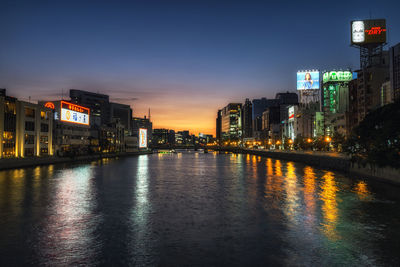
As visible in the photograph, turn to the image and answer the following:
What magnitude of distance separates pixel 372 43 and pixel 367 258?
12605cm

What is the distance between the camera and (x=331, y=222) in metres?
20.9

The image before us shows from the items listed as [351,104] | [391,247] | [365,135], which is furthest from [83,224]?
[351,104]

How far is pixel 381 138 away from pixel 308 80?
428 feet

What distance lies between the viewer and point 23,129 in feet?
272

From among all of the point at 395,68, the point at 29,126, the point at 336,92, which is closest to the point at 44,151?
the point at 29,126

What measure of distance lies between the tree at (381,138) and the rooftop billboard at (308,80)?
390ft

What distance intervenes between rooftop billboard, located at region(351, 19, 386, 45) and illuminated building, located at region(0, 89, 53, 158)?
376 feet

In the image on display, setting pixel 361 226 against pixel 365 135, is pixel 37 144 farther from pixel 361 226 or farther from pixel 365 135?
pixel 361 226

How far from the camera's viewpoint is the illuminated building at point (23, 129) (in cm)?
7675

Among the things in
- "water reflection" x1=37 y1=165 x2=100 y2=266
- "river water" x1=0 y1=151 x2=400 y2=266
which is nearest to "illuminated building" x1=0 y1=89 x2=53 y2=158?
"river water" x1=0 y1=151 x2=400 y2=266

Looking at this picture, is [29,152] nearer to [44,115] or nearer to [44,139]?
[44,139]

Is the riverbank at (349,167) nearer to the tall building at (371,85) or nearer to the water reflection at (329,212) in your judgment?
the water reflection at (329,212)

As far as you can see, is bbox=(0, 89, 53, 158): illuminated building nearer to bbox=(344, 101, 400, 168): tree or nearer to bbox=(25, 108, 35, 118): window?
bbox=(25, 108, 35, 118): window

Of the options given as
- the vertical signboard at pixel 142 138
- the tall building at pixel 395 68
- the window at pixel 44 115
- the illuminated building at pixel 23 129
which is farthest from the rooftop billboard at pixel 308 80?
the window at pixel 44 115
